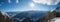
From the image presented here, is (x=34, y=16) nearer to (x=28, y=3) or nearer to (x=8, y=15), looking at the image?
(x=28, y=3)

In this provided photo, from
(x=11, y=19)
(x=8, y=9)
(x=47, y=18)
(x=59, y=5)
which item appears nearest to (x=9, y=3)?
(x=8, y=9)

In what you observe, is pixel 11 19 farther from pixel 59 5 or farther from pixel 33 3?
pixel 59 5

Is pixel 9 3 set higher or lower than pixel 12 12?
higher

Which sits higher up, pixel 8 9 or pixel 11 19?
pixel 8 9

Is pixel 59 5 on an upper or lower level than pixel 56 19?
upper

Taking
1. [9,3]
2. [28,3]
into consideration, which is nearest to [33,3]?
[28,3]

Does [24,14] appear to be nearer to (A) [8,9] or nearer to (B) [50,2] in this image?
(A) [8,9]

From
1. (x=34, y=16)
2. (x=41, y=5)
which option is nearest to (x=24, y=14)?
(x=34, y=16)
